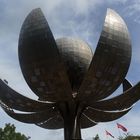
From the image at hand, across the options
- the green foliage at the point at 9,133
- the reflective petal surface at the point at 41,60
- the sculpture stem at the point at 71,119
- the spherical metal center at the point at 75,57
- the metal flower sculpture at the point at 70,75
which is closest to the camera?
the reflective petal surface at the point at 41,60

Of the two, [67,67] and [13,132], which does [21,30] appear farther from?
[13,132]

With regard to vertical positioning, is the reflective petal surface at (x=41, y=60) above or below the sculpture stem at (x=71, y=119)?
above

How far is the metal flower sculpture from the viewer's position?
61.2ft

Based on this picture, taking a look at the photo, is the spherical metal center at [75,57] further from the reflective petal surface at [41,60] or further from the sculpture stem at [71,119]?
the reflective petal surface at [41,60]

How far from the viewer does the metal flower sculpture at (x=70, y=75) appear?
61.2 feet

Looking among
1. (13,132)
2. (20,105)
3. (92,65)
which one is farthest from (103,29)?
(13,132)

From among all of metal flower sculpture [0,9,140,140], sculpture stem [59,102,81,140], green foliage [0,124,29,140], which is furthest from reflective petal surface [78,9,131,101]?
green foliage [0,124,29,140]

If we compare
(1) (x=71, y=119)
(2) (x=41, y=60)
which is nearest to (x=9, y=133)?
(1) (x=71, y=119)

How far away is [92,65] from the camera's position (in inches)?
734

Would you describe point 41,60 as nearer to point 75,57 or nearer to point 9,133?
point 75,57

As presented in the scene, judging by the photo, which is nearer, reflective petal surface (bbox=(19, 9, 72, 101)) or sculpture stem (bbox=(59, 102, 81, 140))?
reflective petal surface (bbox=(19, 9, 72, 101))

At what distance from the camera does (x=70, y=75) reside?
20625 millimetres

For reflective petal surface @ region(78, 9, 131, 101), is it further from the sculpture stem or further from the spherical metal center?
the spherical metal center

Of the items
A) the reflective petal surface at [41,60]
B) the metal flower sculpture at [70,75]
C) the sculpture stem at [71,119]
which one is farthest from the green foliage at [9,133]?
the reflective petal surface at [41,60]
